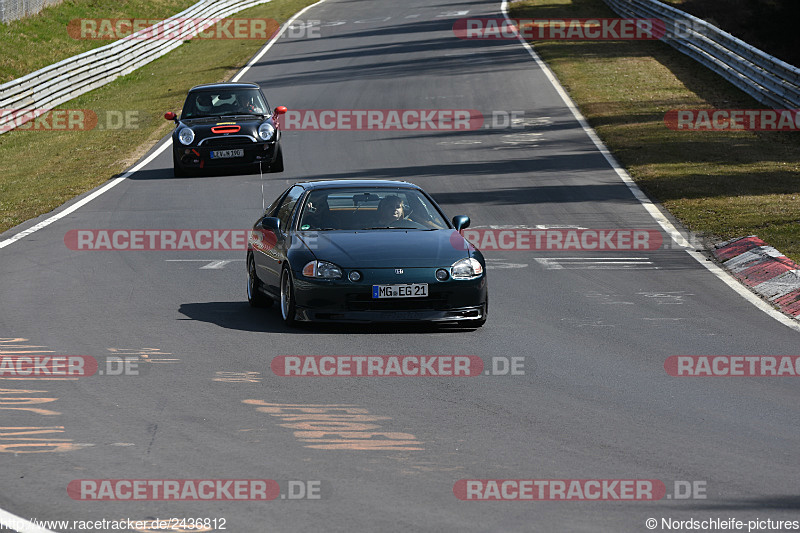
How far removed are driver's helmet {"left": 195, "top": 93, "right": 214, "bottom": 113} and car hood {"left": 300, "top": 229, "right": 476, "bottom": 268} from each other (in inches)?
529

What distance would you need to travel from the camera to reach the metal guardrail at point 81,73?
111 ft

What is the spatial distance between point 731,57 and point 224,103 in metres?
15.5

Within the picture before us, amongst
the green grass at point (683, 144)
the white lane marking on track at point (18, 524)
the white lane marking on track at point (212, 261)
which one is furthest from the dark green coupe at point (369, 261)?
the green grass at point (683, 144)

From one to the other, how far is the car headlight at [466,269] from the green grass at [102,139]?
1049cm

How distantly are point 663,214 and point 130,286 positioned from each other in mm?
8966

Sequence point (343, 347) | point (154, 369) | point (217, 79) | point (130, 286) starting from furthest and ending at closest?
point (217, 79), point (130, 286), point (343, 347), point (154, 369)

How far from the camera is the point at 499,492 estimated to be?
6336mm

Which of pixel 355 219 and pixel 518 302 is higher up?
pixel 355 219

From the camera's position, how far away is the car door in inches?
470

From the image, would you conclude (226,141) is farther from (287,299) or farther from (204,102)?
(287,299)

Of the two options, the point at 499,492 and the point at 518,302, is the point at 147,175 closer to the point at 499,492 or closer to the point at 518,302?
the point at 518,302

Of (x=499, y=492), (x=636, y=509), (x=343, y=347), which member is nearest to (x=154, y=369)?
(x=343, y=347)

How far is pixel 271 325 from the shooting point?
38.1 ft

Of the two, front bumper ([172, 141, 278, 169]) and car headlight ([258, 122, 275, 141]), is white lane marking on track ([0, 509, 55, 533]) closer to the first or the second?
front bumper ([172, 141, 278, 169])
